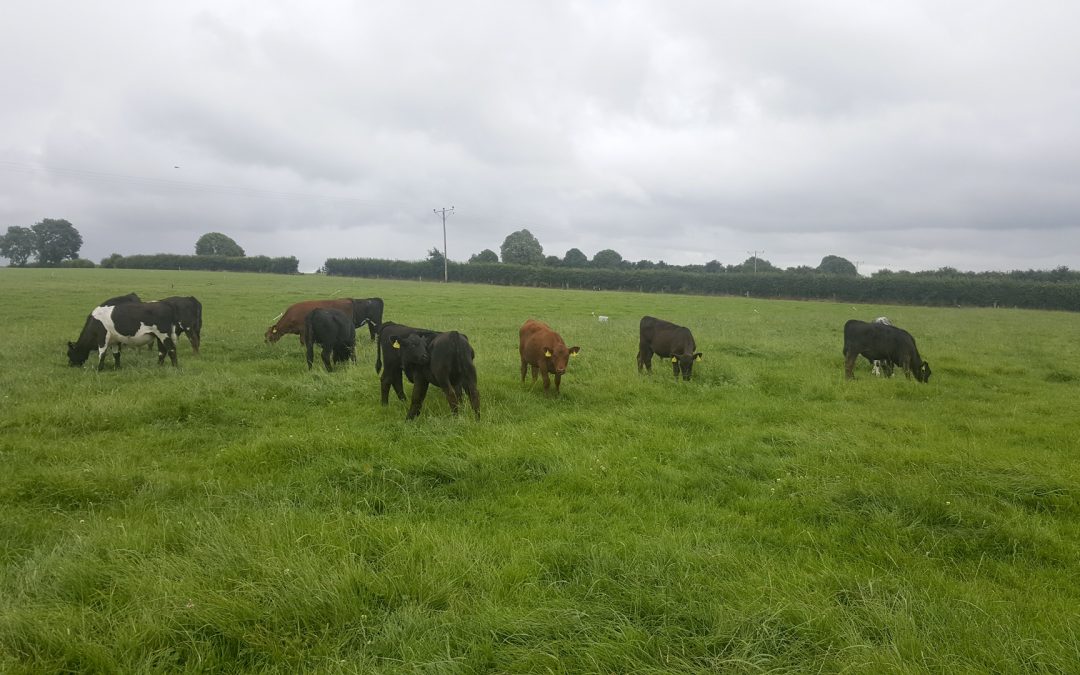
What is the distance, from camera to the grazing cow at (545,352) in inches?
427

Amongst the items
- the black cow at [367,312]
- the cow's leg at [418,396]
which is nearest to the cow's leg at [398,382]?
the cow's leg at [418,396]

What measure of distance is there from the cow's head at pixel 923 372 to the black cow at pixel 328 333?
1311 cm

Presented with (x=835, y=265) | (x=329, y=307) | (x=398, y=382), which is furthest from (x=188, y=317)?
(x=835, y=265)

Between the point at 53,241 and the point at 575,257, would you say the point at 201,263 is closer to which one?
the point at 53,241

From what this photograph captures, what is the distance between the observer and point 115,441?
302 inches

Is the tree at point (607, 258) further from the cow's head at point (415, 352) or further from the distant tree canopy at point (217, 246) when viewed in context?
the cow's head at point (415, 352)

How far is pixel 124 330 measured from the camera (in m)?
13.0

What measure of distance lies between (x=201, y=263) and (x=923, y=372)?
8528 centimetres

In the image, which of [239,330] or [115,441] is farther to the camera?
[239,330]

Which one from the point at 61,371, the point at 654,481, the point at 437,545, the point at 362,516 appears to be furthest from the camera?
the point at 61,371

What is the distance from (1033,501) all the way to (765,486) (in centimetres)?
264

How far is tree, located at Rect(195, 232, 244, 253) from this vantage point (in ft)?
349

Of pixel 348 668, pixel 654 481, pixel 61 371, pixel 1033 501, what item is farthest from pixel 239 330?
pixel 1033 501

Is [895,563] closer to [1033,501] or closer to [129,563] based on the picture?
[1033,501]
